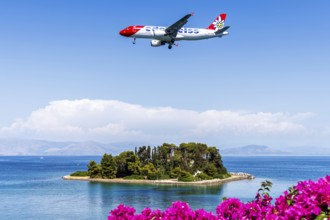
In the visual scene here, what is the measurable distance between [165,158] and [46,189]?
94.1ft

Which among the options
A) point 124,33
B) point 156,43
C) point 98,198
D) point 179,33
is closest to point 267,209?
point 124,33

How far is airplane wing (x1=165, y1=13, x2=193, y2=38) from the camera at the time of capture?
130 feet

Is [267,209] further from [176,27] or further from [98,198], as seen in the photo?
[98,198]

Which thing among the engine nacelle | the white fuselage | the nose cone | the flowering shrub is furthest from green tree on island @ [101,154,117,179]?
the flowering shrub

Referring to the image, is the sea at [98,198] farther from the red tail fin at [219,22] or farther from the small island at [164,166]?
the red tail fin at [219,22]

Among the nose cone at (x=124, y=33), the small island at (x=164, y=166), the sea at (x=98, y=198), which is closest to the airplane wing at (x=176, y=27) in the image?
the nose cone at (x=124, y=33)

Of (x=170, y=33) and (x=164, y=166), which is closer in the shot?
(x=170, y=33)

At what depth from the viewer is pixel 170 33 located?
136 feet

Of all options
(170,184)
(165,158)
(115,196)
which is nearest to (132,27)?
(115,196)

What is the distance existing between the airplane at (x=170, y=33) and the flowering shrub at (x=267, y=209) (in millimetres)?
33674

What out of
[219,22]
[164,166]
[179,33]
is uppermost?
[219,22]

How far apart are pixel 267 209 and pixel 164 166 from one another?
312ft

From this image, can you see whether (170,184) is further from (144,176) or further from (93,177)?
(93,177)

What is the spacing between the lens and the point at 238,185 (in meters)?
94.6
